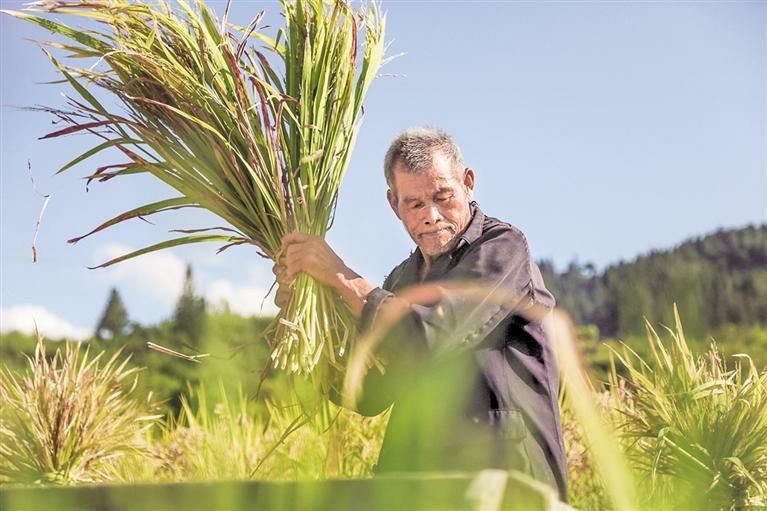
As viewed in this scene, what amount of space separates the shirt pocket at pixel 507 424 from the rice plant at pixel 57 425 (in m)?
1.48

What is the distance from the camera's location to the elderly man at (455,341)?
1864 millimetres

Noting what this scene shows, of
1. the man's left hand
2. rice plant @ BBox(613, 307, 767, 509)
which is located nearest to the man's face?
the man's left hand

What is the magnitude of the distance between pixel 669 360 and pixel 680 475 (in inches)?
17.0

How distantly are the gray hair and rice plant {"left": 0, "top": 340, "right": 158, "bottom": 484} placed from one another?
1299 millimetres

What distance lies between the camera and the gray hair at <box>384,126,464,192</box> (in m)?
2.16

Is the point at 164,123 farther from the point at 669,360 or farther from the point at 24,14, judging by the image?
the point at 669,360

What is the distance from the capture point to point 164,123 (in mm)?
2176

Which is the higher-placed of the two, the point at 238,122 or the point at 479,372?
the point at 238,122

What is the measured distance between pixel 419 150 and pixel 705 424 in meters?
1.48

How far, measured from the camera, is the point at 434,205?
2135 millimetres

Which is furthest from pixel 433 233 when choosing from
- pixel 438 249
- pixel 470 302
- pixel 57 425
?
pixel 57 425

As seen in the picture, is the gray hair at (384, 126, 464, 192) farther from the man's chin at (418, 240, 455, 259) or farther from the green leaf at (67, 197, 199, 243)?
the green leaf at (67, 197, 199, 243)

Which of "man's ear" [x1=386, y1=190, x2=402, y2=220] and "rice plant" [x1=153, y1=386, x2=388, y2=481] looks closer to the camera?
"man's ear" [x1=386, y1=190, x2=402, y2=220]

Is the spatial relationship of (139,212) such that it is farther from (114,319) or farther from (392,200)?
(114,319)
